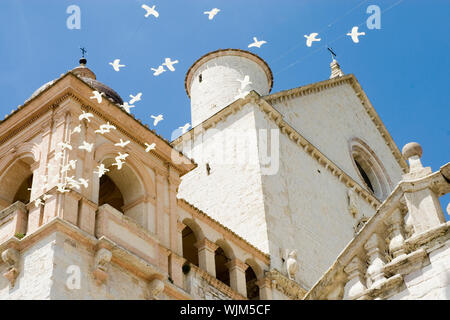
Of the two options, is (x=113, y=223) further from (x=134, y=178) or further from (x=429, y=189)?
(x=429, y=189)

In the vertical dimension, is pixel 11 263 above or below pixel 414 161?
above

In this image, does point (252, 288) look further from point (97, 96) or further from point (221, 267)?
point (97, 96)

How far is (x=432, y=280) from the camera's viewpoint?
7949 mm

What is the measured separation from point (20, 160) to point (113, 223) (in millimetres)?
2714

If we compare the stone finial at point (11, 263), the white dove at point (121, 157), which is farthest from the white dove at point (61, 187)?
the white dove at point (121, 157)

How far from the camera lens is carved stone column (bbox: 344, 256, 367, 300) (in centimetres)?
872

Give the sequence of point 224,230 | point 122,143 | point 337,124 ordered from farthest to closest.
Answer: point 337,124 < point 224,230 < point 122,143

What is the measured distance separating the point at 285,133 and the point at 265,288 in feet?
20.7

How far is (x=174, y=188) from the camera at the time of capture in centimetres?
1667

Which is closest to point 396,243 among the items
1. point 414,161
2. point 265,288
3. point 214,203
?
point 414,161

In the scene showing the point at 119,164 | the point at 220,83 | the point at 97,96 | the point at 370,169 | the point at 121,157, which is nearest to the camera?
the point at 97,96

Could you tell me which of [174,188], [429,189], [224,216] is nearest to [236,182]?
[224,216]

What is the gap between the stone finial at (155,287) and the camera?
46.5 feet

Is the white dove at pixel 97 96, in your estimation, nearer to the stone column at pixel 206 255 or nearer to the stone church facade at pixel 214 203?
the stone church facade at pixel 214 203
